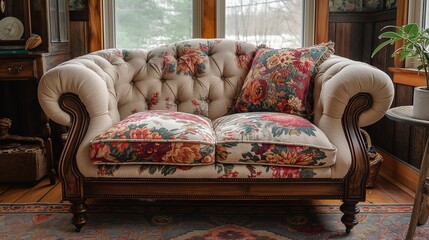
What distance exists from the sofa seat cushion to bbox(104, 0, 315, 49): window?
152cm

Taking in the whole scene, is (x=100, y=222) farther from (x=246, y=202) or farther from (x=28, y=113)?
(x=28, y=113)

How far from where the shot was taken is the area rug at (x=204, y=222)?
2.29 meters

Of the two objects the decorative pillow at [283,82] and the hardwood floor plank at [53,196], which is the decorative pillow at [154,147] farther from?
the hardwood floor plank at [53,196]

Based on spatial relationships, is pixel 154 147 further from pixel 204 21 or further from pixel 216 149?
pixel 204 21

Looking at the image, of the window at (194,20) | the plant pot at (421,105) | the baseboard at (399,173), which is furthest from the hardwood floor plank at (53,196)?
the baseboard at (399,173)

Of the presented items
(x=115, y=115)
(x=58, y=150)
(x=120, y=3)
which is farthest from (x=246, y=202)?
(x=120, y=3)

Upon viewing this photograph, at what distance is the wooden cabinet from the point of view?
295cm

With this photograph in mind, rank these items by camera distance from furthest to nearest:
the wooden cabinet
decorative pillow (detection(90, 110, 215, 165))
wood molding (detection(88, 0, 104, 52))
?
wood molding (detection(88, 0, 104, 52)) → the wooden cabinet → decorative pillow (detection(90, 110, 215, 165))

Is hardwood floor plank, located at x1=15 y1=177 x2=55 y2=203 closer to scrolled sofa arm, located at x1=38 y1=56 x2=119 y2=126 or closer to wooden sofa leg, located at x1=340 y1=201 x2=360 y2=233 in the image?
scrolled sofa arm, located at x1=38 y1=56 x2=119 y2=126

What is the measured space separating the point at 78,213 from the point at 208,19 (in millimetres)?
1823

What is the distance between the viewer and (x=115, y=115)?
2695 mm

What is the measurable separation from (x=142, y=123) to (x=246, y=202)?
77 cm

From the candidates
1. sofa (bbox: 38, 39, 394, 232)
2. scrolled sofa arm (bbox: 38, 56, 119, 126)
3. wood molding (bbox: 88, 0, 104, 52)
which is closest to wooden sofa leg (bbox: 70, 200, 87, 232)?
sofa (bbox: 38, 39, 394, 232)

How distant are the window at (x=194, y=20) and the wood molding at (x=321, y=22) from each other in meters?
0.04
